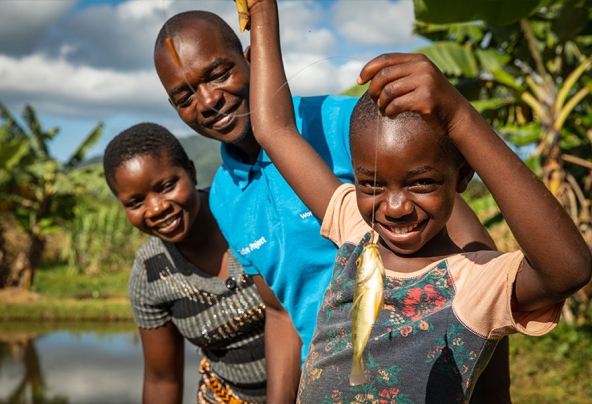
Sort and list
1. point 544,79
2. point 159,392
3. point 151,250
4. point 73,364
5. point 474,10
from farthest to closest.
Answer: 1. point 73,364
2. point 544,79
3. point 474,10
4. point 159,392
5. point 151,250

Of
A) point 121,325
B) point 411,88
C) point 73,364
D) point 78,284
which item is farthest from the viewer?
point 78,284

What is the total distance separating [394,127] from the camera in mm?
1627

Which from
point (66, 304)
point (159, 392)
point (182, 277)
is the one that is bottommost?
point (66, 304)

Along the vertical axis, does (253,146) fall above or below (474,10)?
above

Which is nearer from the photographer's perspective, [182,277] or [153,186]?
[153,186]

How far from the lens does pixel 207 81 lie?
88.0 inches

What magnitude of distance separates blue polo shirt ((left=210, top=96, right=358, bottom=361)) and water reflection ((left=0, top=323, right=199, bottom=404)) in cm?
913

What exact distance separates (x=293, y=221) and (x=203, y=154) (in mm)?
757

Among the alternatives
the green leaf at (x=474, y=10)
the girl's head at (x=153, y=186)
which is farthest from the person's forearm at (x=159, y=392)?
the green leaf at (x=474, y=10)

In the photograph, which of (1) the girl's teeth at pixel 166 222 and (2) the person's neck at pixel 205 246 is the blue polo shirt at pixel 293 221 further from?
(2) the person's neck at pixel 205 246

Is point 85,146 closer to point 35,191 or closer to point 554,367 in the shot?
point 35,191

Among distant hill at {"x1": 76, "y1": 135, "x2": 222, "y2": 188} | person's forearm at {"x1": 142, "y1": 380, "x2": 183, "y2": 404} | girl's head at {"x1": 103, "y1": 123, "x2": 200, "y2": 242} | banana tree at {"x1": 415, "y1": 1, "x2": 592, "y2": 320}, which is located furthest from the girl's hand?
banana tree at {"x1": 415, "y1": 1, "x2": 592, "y2": 320}

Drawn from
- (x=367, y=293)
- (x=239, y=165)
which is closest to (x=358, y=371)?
(x=367, y=293)

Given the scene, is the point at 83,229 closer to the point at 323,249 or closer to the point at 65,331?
the point at 65,331
